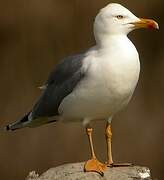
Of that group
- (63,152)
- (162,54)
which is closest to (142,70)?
(162,54)

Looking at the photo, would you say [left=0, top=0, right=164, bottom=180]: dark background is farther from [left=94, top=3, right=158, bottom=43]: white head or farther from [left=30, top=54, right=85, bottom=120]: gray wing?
[left=94, top=3, right=158, bottom=43]: white head

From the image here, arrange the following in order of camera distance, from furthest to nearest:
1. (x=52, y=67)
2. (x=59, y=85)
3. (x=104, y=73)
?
(x=52, y=67) < (x=59, y=85) < (x=104, y=73)

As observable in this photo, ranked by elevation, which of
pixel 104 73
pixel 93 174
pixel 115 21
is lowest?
pixel 93 174

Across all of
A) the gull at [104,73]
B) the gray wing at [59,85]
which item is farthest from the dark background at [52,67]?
the gull at [104,73]

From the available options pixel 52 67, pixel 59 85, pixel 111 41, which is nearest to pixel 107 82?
pixel 111 41

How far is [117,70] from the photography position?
520cm

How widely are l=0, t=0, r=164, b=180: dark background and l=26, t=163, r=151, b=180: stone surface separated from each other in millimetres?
2270

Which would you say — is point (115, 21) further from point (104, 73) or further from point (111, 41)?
point (104, 73)

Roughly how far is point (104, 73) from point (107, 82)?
0.04 meters

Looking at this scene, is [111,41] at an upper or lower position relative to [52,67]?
upper

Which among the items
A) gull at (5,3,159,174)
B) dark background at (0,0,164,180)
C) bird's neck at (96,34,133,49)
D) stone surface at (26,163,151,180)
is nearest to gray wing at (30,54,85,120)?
gull at (5,3,159,174)

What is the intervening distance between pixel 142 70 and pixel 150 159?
531 millimetres

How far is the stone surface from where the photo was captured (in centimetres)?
521

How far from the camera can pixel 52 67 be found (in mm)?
7684
